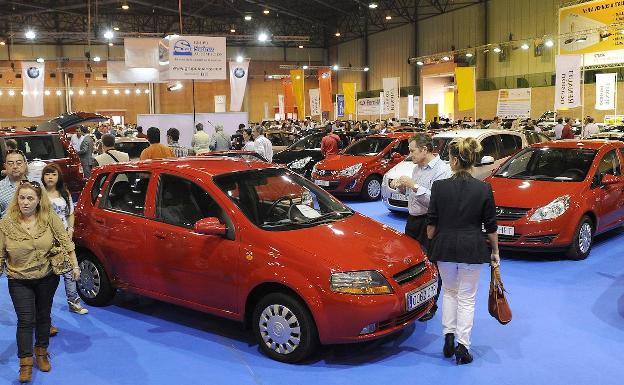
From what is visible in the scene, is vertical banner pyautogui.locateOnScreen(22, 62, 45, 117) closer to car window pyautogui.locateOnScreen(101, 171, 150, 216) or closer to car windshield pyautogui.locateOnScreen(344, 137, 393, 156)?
car windshield pyautogui.locateOnScreen(344, 137, 393, 156)

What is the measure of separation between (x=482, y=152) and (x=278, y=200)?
6.88m

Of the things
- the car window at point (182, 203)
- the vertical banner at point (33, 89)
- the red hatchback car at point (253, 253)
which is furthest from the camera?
the vertical banner at point (33, 89)

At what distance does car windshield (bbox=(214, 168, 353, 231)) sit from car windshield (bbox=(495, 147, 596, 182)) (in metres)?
4.02

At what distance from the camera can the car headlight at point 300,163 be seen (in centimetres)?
1551

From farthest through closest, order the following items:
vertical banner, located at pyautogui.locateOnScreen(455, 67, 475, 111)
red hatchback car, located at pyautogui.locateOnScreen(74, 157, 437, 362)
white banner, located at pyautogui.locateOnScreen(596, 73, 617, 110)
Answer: white banner, located at pyautogui.locateOnScreen(596, 73, 617, 110)
vertical banner, located at pyautogui.locateOnScreen(455, 67, 475, 111)
red hatchback car, located at pyautogui.locateOnScreen(74, 157, 437, 362)

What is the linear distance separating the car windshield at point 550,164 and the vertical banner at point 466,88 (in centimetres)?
1072

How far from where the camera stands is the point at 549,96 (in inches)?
1102

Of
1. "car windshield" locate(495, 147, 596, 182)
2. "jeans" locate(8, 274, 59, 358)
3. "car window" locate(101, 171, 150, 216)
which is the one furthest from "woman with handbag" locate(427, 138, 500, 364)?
"car windshield" locate(495, 147, 596, 182)

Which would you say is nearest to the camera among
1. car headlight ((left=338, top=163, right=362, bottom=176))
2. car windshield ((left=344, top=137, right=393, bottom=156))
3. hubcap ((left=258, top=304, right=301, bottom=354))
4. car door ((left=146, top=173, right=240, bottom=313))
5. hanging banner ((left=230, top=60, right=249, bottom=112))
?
hubcap ((left=258, top=304, right=301, bottom=354))

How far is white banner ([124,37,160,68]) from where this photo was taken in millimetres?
15844

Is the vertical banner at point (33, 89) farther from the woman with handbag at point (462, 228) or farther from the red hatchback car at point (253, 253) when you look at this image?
the woman with handbag at point (462, 228)

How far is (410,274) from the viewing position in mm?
4715

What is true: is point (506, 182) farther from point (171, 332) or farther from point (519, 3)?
point (519, 3)

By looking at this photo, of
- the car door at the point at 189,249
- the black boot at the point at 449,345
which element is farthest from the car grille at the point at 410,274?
the car door at the point at 189,249
